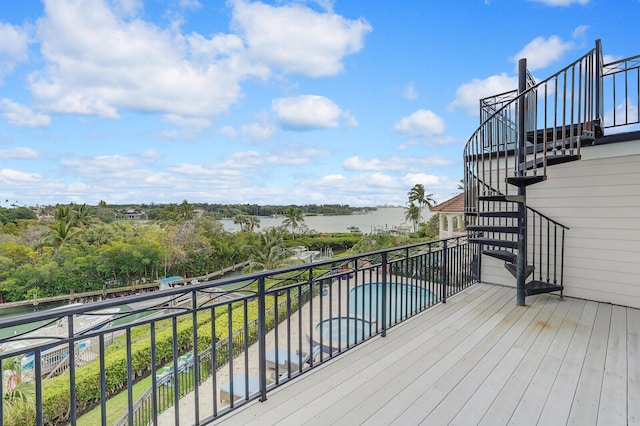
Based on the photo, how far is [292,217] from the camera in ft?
116

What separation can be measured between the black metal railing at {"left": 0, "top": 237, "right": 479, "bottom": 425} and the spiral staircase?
77cm

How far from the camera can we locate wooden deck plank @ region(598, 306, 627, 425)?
72.0 inches

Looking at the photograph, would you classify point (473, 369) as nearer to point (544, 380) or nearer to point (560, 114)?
point (544, 380)

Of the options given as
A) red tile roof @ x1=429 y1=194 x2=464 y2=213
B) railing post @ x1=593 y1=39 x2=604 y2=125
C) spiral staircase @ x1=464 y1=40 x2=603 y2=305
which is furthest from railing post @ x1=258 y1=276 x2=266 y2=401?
red tile roof @ x1=429 y1=194 x2=464 y2=213

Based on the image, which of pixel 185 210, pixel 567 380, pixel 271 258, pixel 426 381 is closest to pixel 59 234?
pixel 185 210

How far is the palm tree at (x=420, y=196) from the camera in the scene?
1178 inches

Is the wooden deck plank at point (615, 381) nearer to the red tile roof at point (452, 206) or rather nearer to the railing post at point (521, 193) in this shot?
the railing post at point (521, 193)

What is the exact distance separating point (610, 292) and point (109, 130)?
87.7ft

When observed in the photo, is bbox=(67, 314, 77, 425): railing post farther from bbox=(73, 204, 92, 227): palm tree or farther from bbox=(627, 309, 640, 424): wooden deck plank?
bbox=(73, 204, 92, 227): palm tree

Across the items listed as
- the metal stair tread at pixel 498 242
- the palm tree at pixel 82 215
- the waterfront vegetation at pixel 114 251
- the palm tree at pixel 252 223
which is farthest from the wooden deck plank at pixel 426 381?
the palm tree at pixel 252 223

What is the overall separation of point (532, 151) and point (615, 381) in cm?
258

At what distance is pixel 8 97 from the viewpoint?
2239 centimetres

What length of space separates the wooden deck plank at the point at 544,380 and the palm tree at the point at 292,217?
32.5 metres

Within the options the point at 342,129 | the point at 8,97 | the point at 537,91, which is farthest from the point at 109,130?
the point at 537,91
